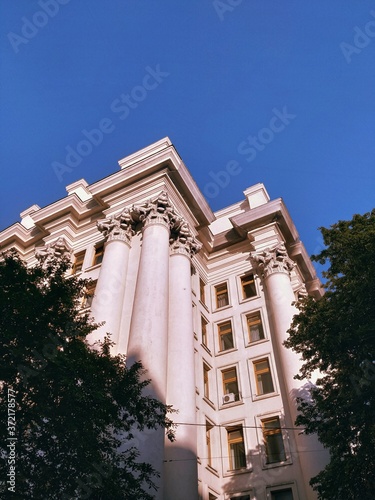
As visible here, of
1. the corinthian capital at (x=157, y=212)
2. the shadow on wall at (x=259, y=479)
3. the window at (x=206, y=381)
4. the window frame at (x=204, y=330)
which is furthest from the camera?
the window frame at (x=204, y=330)

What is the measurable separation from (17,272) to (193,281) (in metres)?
19.8

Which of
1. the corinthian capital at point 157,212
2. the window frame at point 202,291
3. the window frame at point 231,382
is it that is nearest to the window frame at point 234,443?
the window frame at point 231,382

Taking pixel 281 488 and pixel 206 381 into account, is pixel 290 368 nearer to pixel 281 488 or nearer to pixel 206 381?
pixel 206 381

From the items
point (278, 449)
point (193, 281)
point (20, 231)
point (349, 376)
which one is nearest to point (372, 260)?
point (349, 376)

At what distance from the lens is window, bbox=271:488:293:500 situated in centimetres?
2141

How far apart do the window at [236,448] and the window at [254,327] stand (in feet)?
19.4

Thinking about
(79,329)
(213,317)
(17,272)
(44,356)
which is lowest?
(44,356)

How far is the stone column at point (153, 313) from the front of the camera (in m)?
17.3

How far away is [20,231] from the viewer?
3750cm

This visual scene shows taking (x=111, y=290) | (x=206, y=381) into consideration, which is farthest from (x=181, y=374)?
(x=111, y=290)

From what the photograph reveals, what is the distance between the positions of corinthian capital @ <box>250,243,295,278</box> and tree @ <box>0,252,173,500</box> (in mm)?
19344

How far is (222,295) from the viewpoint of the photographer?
33.6m

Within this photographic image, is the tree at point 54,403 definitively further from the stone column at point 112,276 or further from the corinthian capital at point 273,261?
the corinthian capital at point 273,261

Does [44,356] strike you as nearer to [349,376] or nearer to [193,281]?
[349,376]
